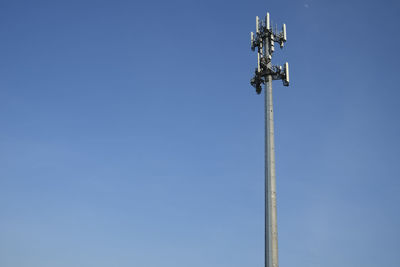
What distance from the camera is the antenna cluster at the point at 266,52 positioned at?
180 feet

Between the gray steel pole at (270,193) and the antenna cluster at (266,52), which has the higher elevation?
the antenna cluster at (266,52)

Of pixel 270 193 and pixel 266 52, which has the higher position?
pixel 266 52

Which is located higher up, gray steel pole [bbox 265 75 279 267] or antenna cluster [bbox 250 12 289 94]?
antenna cluster [bbox 250 12 289 94]

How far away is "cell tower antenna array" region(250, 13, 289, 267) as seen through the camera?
45.2 metres

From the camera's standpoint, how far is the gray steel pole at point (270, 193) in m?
44.7

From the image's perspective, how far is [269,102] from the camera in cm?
5259

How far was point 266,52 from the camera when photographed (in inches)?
2202

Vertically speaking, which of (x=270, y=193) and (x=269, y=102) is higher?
(x=269, y=102)

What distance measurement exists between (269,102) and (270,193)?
1279 centimetres

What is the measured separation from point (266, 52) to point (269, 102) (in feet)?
26.9

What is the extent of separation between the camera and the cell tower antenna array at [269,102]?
148 ft

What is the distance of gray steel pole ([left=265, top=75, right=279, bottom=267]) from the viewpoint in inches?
1761

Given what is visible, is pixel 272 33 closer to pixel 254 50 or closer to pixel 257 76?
pixel 254 50

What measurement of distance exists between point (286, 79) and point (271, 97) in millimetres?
3788
